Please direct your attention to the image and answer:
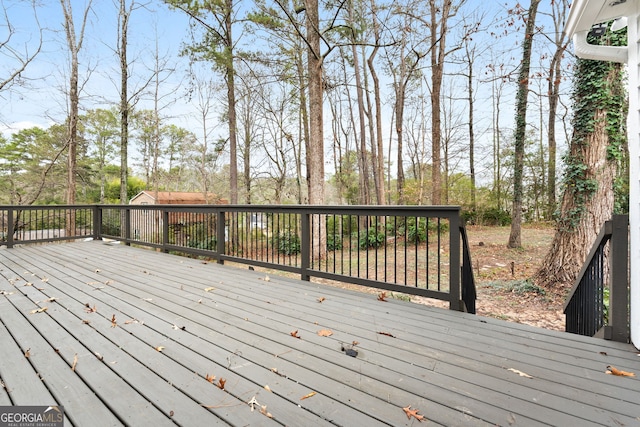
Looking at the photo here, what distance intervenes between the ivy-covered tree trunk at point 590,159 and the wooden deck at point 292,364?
127 inches

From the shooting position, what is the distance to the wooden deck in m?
1.27

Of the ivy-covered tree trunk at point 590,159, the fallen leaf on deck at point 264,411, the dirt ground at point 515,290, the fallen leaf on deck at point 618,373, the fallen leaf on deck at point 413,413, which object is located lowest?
the dirt ground at point 515,290

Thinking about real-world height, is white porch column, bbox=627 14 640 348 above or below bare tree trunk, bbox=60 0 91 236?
below

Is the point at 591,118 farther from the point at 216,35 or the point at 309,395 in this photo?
the point at 216,35

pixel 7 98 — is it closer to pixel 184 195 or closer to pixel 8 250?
pixel 8 250

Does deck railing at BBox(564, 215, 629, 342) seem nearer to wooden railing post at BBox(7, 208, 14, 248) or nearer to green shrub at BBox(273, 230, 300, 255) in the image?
green shrub at BBox(273, 230, 300, 255)

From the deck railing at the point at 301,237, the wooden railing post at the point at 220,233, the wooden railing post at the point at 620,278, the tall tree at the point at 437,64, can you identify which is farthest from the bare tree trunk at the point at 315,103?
the wooden railing post at the point at 620,278

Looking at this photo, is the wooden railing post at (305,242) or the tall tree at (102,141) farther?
the tall tree at (102,141)

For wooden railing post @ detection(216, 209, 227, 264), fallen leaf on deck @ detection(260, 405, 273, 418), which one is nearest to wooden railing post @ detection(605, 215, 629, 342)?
fallen leaf on deck @ detection(260, 405, 273, 418)

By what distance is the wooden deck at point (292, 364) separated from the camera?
127 centimetres

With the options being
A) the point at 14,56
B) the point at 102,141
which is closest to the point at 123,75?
the point at 14,56

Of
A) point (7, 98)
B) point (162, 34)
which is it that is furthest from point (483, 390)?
point (162, 34)

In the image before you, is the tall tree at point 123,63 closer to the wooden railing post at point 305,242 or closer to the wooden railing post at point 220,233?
the wooden railing post at point 220,233

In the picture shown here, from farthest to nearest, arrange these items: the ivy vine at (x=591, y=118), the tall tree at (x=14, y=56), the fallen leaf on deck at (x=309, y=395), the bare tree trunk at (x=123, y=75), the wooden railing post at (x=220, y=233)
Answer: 1. the bare tree trunk at (x=123, y=75)
2. the tall tree at (x=14, y=56)
3. the wooden railing post at (x=220, y=233)
4. the ivy vine at (x=591, y=118)
5. the fallen leaf on deck at (x=309, y=395)
